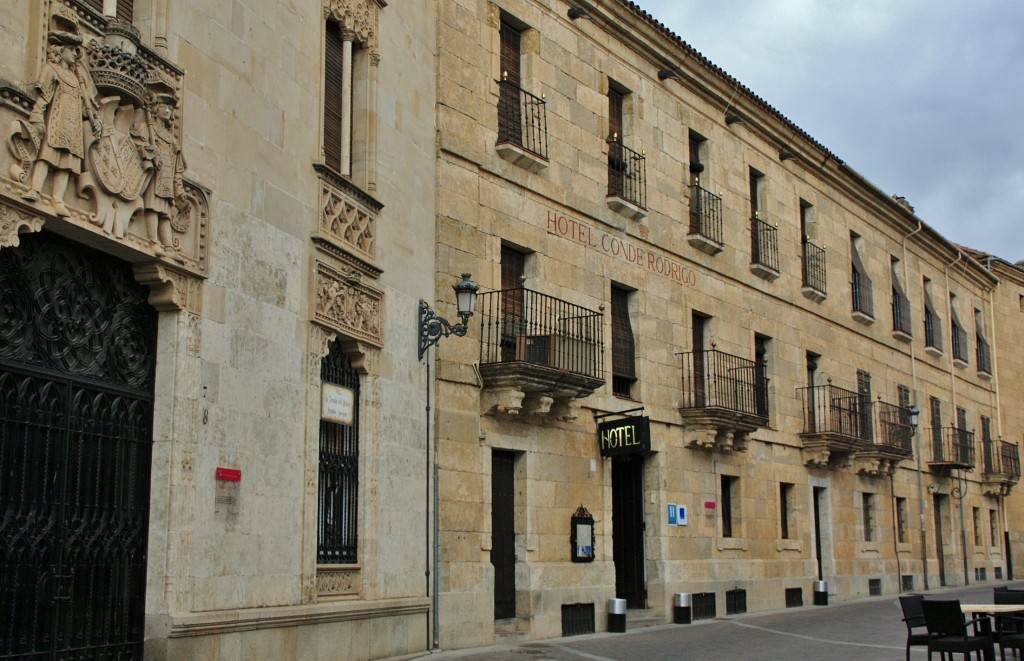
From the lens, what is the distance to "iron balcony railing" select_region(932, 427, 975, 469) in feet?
107

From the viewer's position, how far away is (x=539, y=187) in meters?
17.6

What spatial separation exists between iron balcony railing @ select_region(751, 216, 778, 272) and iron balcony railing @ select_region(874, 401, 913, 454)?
5988 millimetres

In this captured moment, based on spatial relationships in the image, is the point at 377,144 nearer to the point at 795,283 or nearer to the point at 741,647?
the point at 741,647

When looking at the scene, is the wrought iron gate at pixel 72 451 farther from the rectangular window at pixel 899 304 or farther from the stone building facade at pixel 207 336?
the rectangular window at pixel 899 304

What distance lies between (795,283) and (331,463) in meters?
15.8

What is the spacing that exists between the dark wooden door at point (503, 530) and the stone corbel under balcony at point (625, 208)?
506 centimetres

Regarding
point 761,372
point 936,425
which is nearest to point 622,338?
point 761,372

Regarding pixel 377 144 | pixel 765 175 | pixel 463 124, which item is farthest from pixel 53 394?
pixel 765 175

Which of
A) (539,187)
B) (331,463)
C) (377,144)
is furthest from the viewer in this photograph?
(539,187)

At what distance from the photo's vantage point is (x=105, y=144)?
9094mm

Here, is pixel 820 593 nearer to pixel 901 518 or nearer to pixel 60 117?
pixel 901 518

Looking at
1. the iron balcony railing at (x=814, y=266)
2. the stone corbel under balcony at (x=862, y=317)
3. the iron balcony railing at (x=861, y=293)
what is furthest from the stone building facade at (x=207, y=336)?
the iron balcony railing at (x=861, y=293)

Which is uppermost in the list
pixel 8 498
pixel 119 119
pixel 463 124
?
pixel 463 124

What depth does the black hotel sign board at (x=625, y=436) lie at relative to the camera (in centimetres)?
1738
